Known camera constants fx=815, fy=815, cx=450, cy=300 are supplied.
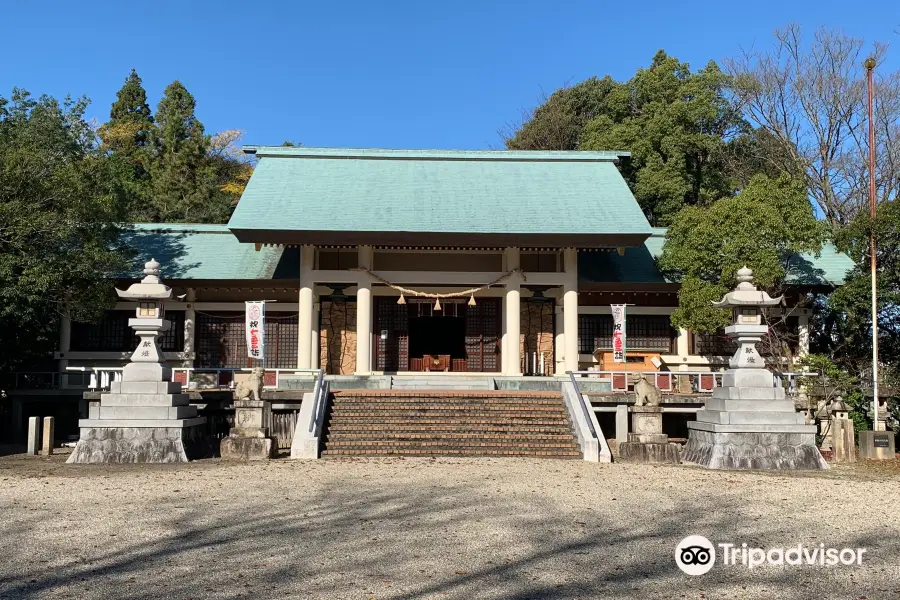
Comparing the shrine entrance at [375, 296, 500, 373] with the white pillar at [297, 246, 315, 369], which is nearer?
the white pillar at [297, 246, 315, 369]

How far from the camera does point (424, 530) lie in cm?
891

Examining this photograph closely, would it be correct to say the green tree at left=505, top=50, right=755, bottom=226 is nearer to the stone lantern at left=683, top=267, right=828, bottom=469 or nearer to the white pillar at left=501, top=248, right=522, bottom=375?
the white pillar at left=501, top=248, right=522, bottom=375

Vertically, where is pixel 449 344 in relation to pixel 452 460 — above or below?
above

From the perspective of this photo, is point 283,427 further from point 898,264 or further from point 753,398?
point 898,264

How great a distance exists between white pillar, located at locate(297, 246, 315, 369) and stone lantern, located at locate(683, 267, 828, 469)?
34.0 feet

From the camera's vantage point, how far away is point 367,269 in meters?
22.5

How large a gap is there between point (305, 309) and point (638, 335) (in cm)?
1033

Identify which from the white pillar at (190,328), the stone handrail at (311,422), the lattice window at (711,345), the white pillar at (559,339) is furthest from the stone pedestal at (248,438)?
the lattice window at (711,345)

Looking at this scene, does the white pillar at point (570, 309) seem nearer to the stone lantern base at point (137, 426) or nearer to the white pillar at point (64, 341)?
the stone lantern base at point (137, 426)

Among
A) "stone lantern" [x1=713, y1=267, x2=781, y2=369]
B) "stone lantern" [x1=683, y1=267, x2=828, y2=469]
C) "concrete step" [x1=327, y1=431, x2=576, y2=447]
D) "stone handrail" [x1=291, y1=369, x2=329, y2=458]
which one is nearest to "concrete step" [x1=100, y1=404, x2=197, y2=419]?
"stone handrail" [x1=291, y1=369, x2=329, y2=458]

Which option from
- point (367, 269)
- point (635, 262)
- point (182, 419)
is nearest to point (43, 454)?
point (182, 419)

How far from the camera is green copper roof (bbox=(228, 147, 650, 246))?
21766mm

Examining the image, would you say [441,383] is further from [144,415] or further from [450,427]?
[144,415]

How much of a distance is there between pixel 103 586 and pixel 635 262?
21644mm
